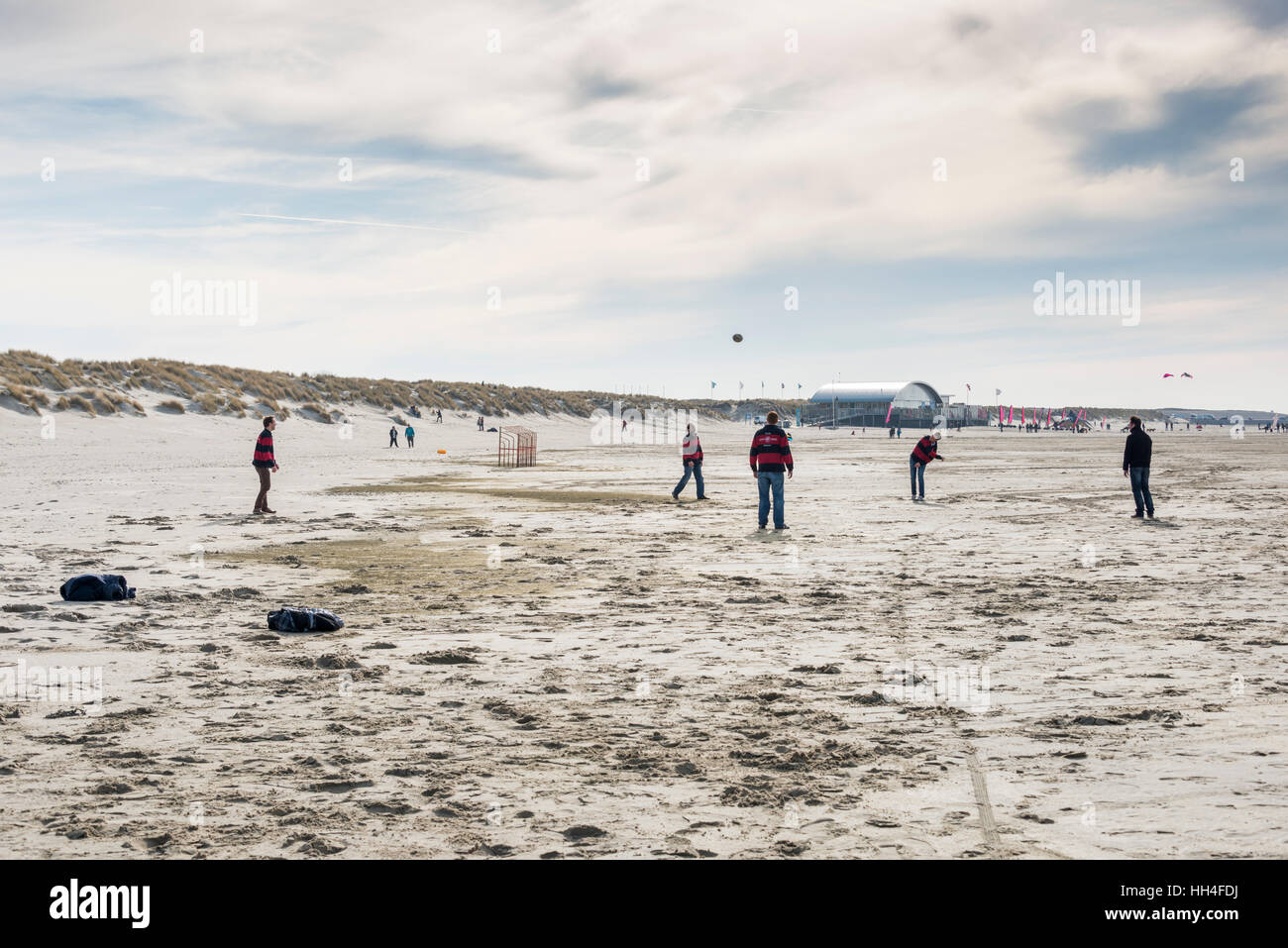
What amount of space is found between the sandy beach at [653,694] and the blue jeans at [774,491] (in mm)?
424

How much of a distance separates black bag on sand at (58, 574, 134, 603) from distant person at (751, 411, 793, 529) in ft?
33.6

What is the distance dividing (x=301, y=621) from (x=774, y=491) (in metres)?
10.3

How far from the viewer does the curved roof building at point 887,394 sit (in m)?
134

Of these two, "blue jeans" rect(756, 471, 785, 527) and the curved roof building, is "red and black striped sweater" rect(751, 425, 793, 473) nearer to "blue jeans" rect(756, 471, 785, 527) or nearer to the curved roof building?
"blue jeans" rect(756, 471, 785, 527)

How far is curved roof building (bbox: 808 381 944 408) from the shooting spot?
134m

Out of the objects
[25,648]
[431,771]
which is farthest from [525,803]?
[25,648]

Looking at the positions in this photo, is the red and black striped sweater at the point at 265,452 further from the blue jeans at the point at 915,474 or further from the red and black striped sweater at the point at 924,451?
the blue jeans at the point at 915,474

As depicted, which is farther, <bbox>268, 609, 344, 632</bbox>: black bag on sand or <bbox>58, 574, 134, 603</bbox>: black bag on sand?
<bbox>58, 574, 134, 603</bbox>: black bag on sand

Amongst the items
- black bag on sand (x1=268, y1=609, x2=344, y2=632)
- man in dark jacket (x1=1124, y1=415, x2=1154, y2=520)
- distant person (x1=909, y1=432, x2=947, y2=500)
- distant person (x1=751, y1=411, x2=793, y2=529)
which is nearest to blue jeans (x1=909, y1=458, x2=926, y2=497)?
distant person (x1=909, y1=432, x2=947, y2=500)

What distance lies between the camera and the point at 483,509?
71.8 ft

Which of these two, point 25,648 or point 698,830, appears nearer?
point 698,830

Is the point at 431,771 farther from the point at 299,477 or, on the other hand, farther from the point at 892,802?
the point at 299,477

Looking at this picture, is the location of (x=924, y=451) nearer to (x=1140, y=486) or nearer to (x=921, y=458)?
(x=921, y=458)

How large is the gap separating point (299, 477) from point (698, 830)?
95.9 feet
